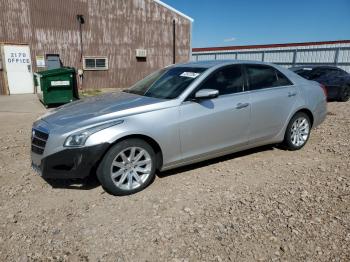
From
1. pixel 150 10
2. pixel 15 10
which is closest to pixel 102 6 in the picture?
pixel 150 10

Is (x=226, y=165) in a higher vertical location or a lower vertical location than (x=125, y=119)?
lower

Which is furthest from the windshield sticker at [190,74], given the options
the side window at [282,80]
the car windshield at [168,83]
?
the side window at [282,80]

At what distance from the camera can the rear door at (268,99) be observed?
4602 mm

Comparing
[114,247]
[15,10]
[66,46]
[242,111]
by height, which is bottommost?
[114,247]

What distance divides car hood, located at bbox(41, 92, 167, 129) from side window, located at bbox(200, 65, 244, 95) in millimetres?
815

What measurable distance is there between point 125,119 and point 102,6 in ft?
43.5

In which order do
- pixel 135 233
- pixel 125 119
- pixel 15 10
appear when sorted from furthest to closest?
pixel 15 10 → pixel 125 119 → pixel 135 233

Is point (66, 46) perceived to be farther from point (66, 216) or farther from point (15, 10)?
point (66, 216)

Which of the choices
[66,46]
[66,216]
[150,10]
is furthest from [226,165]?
[150,10]

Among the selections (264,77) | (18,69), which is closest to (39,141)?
→ (264,77)

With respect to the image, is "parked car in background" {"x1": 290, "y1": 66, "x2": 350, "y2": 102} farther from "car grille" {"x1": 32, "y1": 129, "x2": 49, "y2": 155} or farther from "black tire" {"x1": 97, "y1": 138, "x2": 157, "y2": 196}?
"car grille" {"x1": 32, "y1": 129, "x2": 49, "y2": 155}

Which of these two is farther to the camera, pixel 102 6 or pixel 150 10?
pixel 150 10

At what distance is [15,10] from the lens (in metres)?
13.0

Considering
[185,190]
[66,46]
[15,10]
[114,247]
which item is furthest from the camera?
[66,46]
